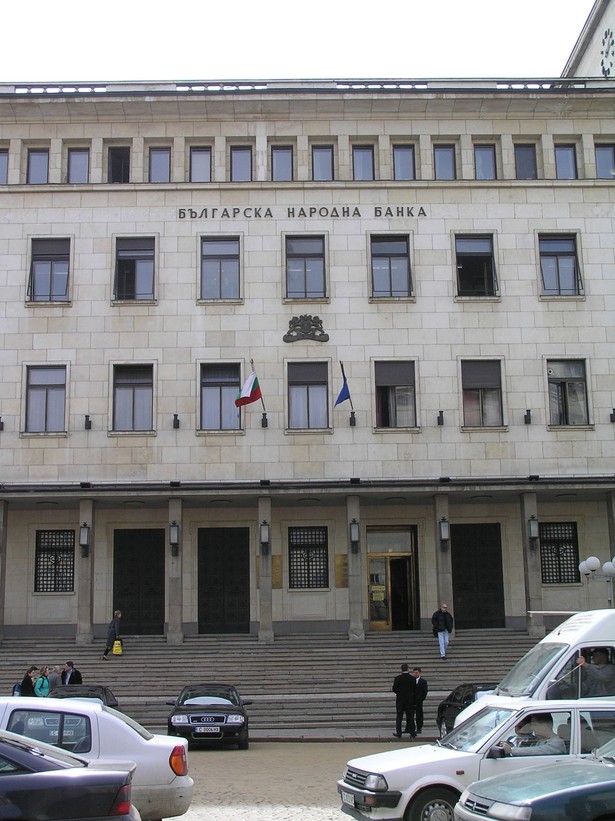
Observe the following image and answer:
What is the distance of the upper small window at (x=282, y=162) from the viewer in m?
35.4

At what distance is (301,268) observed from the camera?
1352 inches

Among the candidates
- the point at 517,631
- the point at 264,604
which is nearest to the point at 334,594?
the point at 264,604

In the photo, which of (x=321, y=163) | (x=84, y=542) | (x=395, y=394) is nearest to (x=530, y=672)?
(x=395, y=394)

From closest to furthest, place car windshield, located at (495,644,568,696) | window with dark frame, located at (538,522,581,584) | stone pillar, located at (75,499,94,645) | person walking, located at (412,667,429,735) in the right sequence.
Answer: car windshield, located at (495,644,568,696) < person walking, located at (412,667,429,735) < stone pillar, located at (75,499,94,645) < window with dark frame, located at (538,522,581,584)

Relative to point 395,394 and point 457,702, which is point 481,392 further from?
point 457,702

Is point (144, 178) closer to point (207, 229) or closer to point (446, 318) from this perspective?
point (207, 229)

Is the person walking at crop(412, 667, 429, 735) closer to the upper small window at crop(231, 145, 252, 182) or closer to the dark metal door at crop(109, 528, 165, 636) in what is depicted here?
the dark metal door at crop(109, 528, 165, 636)

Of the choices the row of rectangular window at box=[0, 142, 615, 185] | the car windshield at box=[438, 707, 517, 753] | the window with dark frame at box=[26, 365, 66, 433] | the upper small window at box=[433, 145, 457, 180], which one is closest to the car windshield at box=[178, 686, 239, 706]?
the car windshield at box=[438, 707, 517, 753]

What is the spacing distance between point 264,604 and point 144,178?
47.7 ft

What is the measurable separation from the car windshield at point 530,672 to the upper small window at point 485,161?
22778 millimetres

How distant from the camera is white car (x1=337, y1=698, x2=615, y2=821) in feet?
39.8

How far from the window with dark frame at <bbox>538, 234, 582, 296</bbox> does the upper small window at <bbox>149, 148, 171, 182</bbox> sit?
12.6 meters

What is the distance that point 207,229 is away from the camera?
113 feet

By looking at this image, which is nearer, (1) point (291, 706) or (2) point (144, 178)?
(1) point (291, 706)
